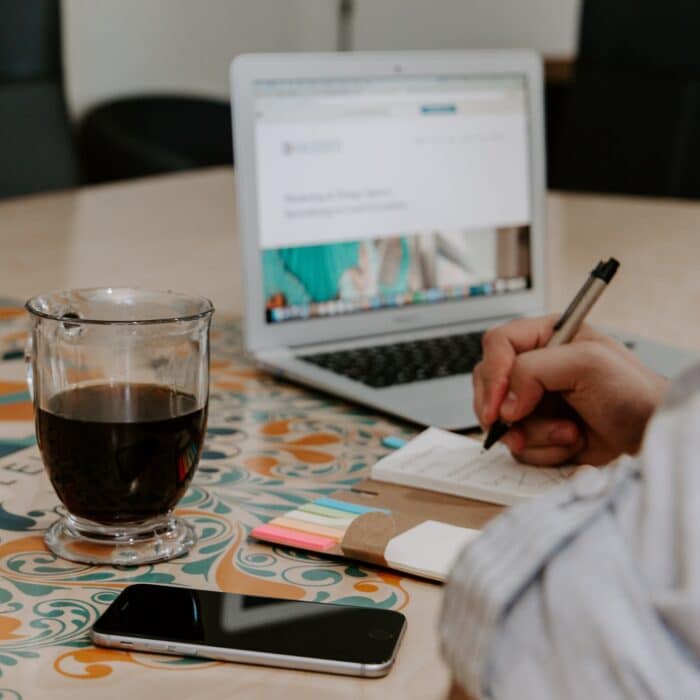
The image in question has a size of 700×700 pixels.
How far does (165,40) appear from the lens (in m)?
3.81

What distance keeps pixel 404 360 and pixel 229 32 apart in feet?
10.6

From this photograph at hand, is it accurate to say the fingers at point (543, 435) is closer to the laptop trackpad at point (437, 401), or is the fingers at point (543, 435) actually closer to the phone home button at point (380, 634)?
the laptop trackpad at point (437, 401)

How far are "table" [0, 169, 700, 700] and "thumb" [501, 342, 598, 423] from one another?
0.41 feet

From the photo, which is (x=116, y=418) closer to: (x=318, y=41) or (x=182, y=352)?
(x=182, y=352)

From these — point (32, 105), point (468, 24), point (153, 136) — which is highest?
point (468, 24)

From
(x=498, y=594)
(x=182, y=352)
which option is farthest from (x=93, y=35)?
(x=498, y=594)

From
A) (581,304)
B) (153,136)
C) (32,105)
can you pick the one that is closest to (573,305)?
Answer: (581,304)

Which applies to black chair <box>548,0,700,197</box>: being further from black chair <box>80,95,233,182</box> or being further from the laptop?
the laptop

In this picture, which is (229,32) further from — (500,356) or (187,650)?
(187,650)

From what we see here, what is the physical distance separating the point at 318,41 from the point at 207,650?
13.8 feet

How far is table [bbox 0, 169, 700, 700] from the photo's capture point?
56cm

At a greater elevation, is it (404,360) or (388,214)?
(388,214)

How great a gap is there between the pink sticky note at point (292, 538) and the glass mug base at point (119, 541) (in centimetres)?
4

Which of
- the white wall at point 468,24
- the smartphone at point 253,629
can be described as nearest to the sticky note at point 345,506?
the smartphone at point 253,629
